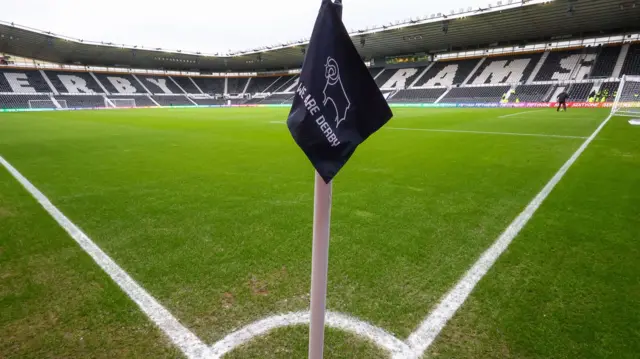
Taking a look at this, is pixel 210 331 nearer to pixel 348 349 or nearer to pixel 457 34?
pixel 348 349

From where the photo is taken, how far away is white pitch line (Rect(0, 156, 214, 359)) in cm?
190

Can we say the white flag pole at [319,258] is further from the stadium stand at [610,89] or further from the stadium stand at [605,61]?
the stadium stand at [605,61]

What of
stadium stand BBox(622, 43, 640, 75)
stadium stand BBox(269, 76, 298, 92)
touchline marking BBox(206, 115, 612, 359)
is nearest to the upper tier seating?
stadium stand BBox(269, 76, 298, 92)

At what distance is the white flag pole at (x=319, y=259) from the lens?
4.48 ft

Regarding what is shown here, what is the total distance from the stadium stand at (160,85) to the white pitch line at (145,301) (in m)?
62.3

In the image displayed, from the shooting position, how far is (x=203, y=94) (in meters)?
65.4

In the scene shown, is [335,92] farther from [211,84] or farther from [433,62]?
[211,84]

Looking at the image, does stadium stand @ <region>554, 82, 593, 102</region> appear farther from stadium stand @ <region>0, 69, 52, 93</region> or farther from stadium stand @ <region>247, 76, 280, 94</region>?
stadium stand @ <region>0, 69, 52, 93</region>

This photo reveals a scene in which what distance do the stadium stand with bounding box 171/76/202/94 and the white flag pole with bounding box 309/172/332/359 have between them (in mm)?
69276

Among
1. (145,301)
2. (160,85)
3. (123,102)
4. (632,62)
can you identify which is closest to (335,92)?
(145,301)

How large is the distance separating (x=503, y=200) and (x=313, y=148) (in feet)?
13.6

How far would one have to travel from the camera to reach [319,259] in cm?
144

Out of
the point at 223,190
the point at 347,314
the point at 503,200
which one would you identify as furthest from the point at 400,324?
the point at 223,190

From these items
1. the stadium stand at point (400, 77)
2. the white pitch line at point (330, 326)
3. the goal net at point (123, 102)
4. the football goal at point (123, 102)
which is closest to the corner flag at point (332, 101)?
the white pitch line at point (330, 326)
